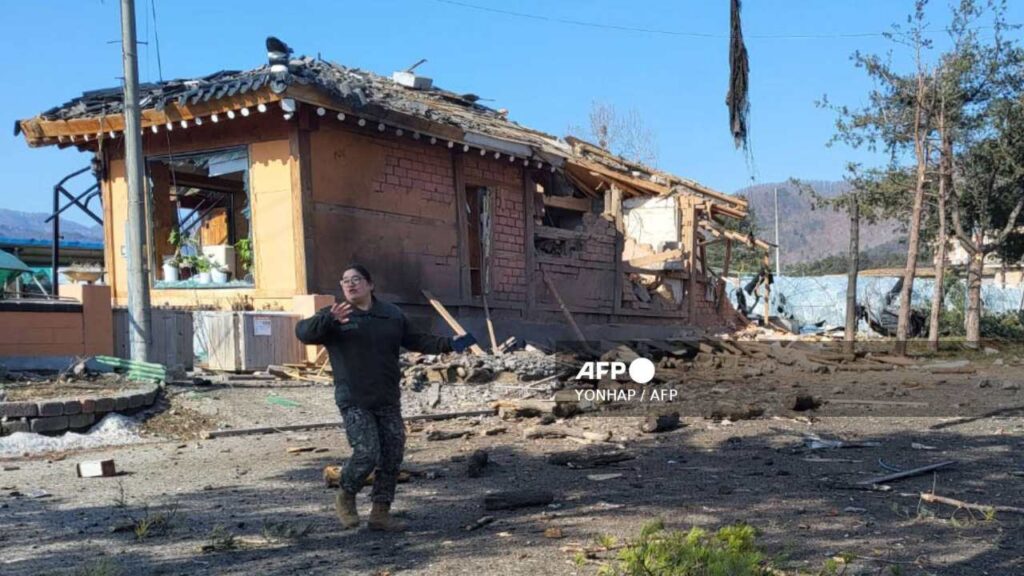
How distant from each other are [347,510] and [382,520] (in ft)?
0.77

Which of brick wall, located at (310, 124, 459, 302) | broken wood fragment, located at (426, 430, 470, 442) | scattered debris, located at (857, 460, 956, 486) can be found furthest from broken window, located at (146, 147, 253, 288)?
scattered debris, located at (857, 460, 956, 486)

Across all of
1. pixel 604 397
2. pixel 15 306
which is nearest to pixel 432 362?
pixel 604 397

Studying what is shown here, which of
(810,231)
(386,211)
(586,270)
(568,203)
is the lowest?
(586,270)

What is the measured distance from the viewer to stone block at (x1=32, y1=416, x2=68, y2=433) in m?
8.37

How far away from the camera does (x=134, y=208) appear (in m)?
9.98

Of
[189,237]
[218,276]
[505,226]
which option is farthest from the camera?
[505,226]

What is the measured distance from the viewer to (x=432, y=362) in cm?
1159

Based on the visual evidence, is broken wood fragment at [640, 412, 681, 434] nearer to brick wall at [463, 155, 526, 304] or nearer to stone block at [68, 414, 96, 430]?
stone block at [68, 414, 96, 430]

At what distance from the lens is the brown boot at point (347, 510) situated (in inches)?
209

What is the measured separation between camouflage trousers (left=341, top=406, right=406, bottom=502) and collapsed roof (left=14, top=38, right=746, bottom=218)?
23.1 feet

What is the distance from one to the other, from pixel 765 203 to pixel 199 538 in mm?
138795

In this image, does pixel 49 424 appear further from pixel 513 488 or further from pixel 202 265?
pixel 202 265

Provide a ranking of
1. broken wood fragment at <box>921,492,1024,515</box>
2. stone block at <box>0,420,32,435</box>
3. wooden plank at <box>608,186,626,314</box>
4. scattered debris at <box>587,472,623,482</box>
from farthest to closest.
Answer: wooden plank at <box>608,186,626,314</box>, stone block at <box>0,420,32,435</box>, scattered debris at <box>587,472,623,482</box>, broken wood fragment at <box>921,492,1024,515</box>

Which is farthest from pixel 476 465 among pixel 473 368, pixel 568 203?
pixel 568 203
